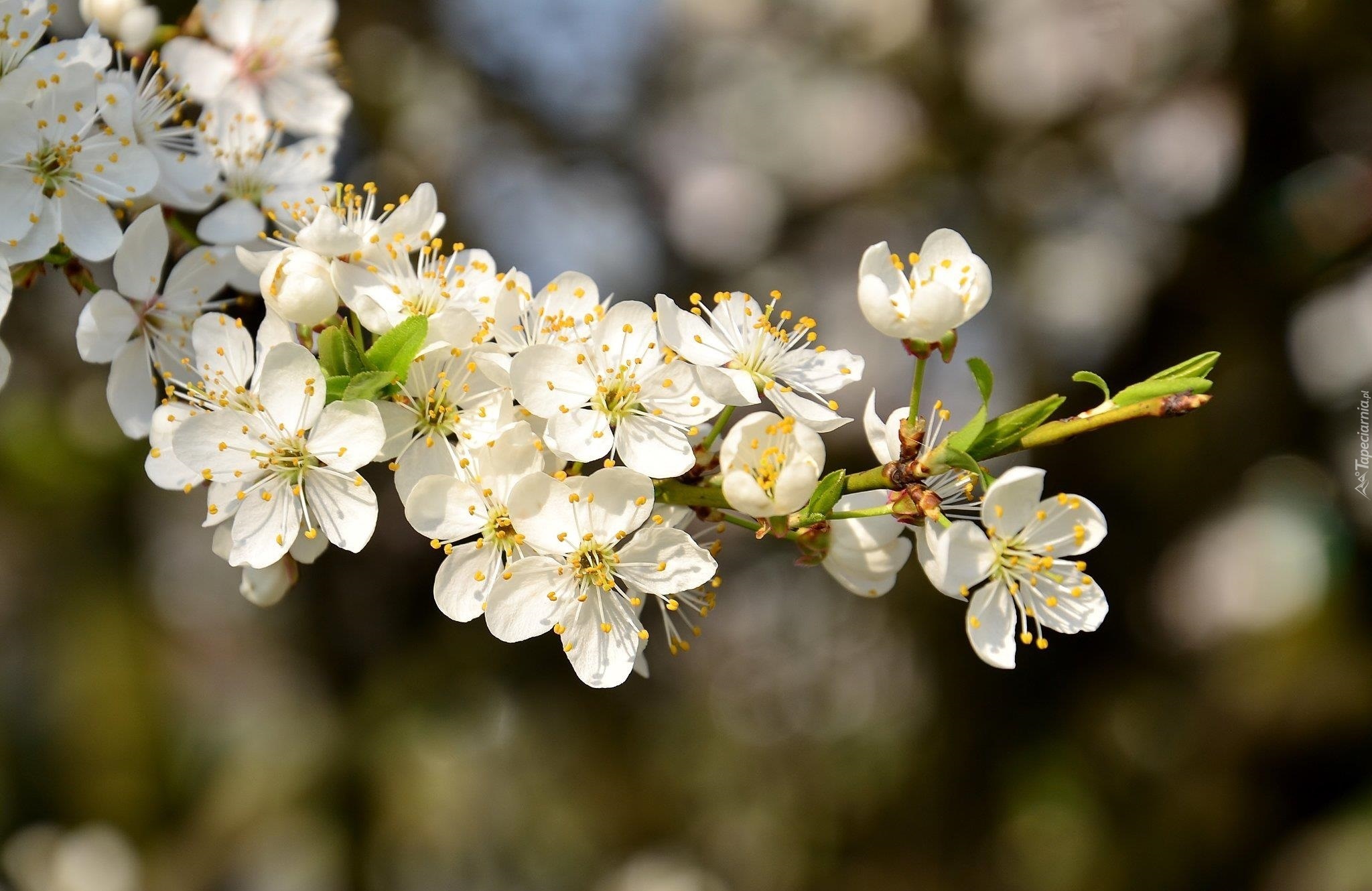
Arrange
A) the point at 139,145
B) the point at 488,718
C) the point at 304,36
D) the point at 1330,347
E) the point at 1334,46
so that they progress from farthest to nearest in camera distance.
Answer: the point at 488,718, the point at 1330,347, the point at 1334,46, the point at 304,36, the point at 139,145

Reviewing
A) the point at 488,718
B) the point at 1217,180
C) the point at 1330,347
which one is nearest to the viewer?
the point at 1217,180

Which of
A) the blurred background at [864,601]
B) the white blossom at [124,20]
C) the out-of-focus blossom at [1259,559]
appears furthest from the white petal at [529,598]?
the out-of-focus blossom at [1259,559]

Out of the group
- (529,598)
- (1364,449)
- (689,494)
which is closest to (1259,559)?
(1364,449)

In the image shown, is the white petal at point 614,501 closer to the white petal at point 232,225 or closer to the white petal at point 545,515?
the white petal at point 545,515

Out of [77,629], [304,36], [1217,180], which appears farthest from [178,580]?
[1217,180]

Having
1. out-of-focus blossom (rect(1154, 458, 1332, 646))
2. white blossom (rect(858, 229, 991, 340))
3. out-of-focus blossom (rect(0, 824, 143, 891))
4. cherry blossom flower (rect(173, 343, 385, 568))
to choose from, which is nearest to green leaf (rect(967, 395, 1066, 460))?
white blossom (rect(858, 229, 991, 340))

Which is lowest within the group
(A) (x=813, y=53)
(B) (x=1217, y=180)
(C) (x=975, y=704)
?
(C) (x=975, y=704)

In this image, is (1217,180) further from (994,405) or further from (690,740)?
(690,740)
